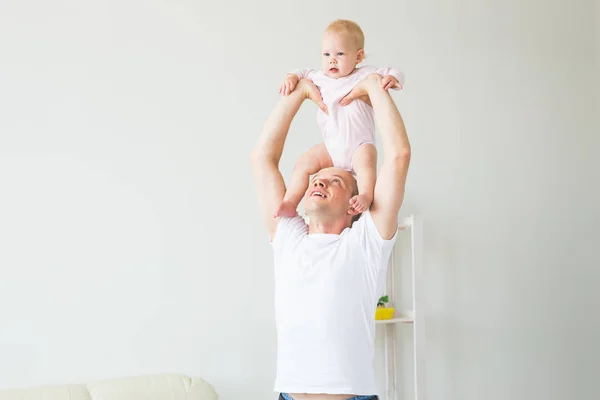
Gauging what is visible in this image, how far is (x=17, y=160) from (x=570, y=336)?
9.87 feet

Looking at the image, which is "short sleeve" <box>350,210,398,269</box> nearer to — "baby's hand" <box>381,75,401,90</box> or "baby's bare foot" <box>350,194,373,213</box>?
"baby's bare foot" <box>350,194,373,213</box>

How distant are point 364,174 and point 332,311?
0.37 metres

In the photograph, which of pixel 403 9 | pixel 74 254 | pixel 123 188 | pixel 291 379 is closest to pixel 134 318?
pixel 74 254

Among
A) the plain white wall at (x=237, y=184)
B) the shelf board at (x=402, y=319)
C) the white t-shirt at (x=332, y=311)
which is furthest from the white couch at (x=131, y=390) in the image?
the white t-shirt at (x=332, y=311)

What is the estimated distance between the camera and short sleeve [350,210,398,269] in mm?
1830

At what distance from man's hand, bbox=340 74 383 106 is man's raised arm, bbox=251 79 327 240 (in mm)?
73

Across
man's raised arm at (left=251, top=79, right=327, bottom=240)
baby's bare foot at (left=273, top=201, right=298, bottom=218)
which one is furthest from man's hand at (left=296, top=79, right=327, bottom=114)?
baby's bare foot at (left=273, top=201, right=298, bottom=218)

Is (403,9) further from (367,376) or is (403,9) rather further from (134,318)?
(367,376)

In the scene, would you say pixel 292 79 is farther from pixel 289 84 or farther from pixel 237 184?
pixel 237 184

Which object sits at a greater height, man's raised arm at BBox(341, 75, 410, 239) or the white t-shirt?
man's raised arm at BBox(341, 75, 410, 239)

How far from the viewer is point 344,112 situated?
6.38 ft

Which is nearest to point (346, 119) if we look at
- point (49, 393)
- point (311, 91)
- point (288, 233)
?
point (311, 91)

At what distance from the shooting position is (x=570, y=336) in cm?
400

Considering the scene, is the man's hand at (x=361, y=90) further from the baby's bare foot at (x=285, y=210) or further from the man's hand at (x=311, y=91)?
the baby's bare foot at (x=285, y=210)
